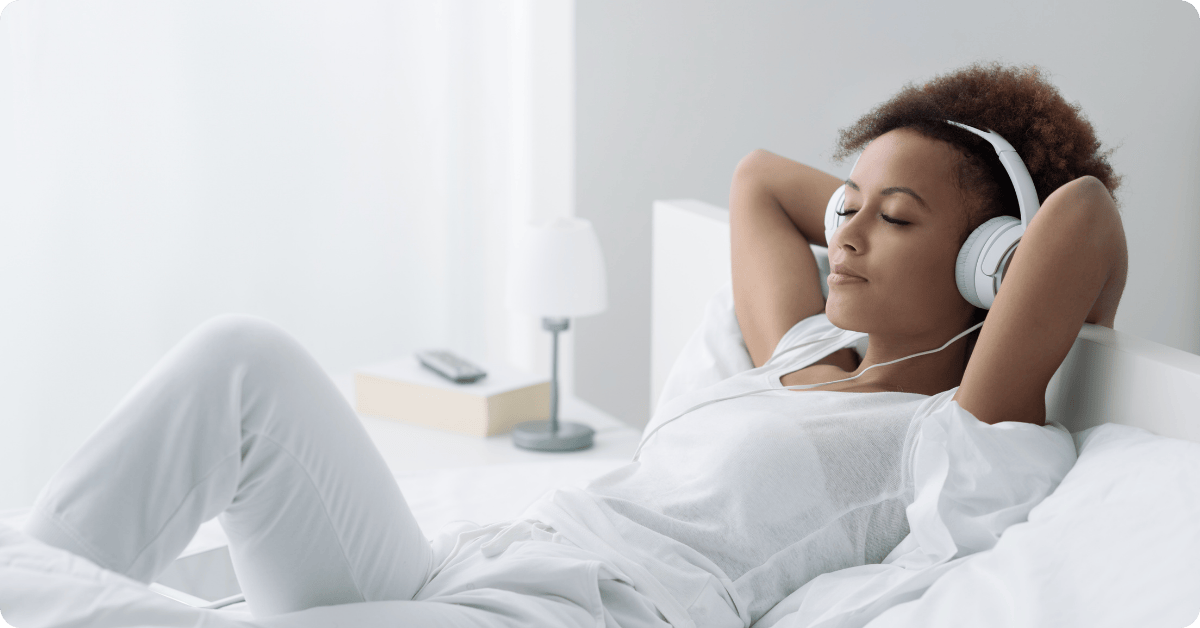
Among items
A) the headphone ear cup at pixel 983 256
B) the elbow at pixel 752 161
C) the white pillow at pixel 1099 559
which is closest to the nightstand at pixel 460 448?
the elbow at pixel 752 161

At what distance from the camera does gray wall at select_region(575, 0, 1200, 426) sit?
101 inches

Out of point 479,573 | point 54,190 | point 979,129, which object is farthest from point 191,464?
point 54,190

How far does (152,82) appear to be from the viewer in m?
2.34

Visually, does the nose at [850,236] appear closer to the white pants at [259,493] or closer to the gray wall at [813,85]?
the white pants at [259,493]

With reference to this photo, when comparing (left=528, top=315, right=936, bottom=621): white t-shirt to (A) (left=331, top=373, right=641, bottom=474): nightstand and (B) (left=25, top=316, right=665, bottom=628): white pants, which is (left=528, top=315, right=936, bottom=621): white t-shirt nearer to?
(B) (left=25, top=316, right=665, bottom=628): white pants

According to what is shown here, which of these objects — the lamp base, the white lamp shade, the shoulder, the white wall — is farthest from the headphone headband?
the white wall

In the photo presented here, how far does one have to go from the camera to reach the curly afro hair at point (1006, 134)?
1.14 metres

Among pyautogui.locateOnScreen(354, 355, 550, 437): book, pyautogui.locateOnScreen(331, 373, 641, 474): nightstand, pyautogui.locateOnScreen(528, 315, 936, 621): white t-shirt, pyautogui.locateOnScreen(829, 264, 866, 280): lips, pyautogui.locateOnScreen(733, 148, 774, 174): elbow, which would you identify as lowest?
pyautogui.locateOnScreen(331, 373, 641, 474): nightstand

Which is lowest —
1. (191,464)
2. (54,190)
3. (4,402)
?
(4,402)

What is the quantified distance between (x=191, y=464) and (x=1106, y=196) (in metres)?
0.92

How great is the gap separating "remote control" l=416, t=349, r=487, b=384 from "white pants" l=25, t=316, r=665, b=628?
34.5 inches

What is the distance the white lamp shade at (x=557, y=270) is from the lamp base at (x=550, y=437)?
0.70 ft

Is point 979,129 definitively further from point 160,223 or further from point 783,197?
point 160,223

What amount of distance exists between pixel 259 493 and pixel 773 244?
790mm
